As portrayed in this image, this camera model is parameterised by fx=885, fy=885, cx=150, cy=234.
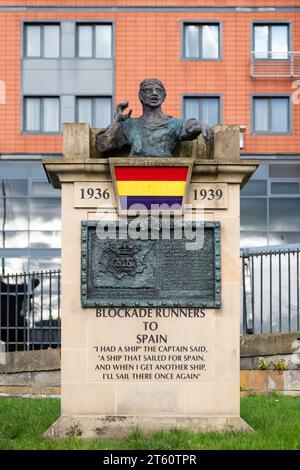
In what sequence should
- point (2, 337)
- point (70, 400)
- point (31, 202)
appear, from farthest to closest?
point (31, 202) < point (2, 337) < point (70, 400)

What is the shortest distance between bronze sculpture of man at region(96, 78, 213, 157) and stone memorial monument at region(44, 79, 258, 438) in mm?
33

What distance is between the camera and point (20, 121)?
40.2m

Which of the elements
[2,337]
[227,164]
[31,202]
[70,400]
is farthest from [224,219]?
[31,202]

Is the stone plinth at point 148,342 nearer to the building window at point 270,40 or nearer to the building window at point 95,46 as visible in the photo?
the building window at point 95,46

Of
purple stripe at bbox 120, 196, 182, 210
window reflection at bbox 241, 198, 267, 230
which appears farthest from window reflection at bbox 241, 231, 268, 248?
purple stripe at bbox 120, 196, 182, 210

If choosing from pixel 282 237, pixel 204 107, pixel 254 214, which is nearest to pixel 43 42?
pixel 204 107

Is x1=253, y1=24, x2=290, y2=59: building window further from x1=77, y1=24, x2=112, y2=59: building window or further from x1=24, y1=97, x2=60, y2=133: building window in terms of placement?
x1=24, y1=97, x2=60, y2=133: building window

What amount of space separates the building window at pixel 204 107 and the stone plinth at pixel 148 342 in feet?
98.8

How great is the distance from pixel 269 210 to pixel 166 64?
26.5 ft

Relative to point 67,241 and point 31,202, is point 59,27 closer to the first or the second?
point 31,202

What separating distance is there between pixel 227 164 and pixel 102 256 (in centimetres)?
182

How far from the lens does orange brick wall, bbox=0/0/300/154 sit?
40.0 meters

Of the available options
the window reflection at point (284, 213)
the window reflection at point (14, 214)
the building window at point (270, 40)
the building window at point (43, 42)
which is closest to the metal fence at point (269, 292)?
the window reflection at point (284, 213)

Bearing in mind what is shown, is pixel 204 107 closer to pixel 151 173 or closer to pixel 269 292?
pixel 269 292
